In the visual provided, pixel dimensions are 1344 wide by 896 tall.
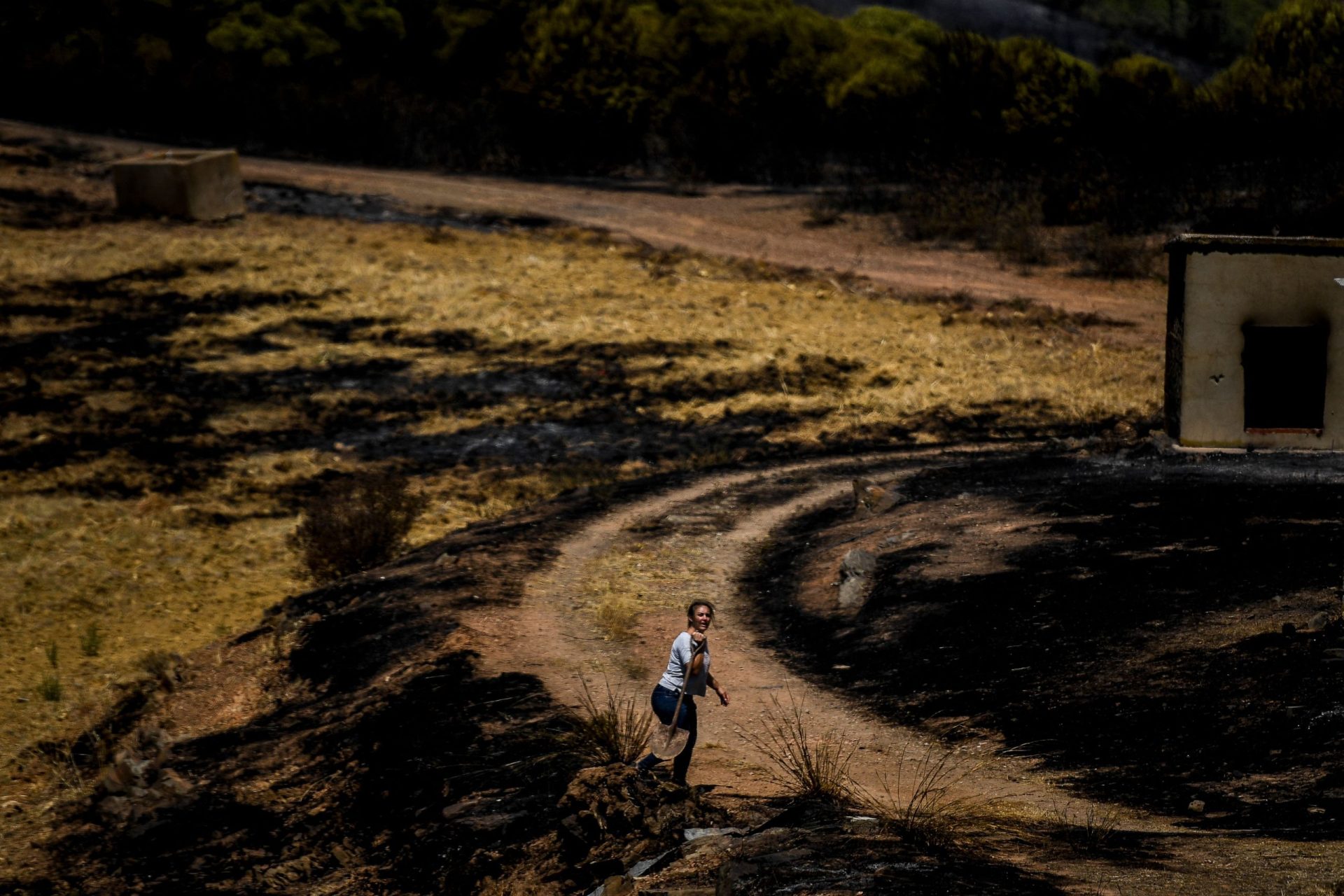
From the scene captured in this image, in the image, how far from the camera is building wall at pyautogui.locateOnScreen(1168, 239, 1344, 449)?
39.4 ft

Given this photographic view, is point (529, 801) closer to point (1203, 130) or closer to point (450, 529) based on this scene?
point (450, 529)

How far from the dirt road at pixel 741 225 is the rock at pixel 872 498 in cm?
899

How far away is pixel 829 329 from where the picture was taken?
79.3ft

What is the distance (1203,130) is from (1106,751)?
23676 millimetres

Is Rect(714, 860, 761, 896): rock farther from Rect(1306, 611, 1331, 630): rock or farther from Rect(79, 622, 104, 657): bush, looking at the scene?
Rect(79, 622, 104, 657): bush

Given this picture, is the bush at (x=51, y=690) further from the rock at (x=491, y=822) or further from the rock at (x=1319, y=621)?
the rock at (x=1319, y=621)

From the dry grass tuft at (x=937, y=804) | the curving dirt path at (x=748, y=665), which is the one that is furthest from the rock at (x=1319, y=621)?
the dry grass tuft at (x=937, y=804)

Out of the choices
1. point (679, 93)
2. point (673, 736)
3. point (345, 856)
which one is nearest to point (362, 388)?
point (345, 856)

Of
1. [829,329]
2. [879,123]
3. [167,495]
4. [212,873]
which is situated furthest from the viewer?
[879,123]

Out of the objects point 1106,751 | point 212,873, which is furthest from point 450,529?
point 1106,751

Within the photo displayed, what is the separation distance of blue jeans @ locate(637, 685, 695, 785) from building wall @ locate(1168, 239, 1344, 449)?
663 cm

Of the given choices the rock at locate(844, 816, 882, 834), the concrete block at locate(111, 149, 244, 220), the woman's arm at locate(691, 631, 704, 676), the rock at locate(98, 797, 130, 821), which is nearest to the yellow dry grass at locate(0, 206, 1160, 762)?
the concrete block at locate(111, 149, 244, 220)

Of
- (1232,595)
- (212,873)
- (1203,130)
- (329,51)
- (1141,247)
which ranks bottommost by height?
(212,873)

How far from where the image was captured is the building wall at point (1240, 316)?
12023 millimetres
